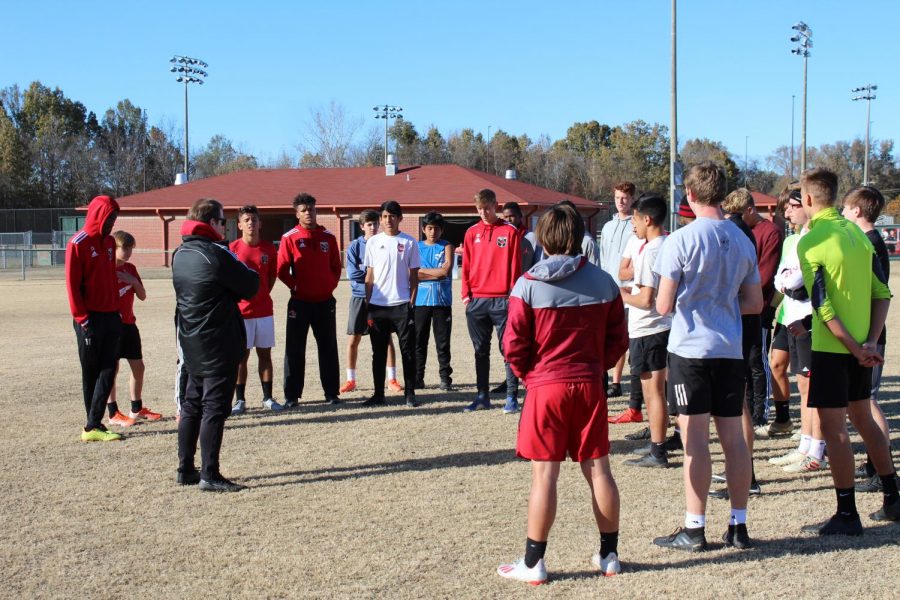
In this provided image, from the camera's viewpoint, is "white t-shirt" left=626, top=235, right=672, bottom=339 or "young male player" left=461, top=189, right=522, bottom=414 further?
"young male player" left=461, top=189, right=522, bottom=414

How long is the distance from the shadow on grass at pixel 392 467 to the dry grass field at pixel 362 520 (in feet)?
0.08

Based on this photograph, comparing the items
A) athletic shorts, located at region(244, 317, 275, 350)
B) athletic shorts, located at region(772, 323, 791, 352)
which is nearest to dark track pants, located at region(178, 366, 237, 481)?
athletic shorts, located at region(244, 317, 275, 350)

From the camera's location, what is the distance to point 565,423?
4.25m

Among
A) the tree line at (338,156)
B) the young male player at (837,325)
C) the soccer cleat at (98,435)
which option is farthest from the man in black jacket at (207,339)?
the tree line at (338,156)

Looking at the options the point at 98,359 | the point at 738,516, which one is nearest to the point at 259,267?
the point at 98,359

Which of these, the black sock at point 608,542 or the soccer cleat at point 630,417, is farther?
the soccer cleat at point 630,417

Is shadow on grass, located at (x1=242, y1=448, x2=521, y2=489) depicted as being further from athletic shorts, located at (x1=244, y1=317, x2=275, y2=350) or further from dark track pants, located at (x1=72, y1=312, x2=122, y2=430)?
athletic shorts, located at (x1=244, y1=317, x2=275, y2=350)

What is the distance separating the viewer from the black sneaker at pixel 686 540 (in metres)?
4.73

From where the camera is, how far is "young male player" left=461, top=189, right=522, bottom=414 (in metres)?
8.64

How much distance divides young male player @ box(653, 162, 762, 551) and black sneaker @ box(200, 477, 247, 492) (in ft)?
10.1

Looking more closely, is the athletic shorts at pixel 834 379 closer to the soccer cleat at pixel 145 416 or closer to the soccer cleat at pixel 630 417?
the soccer cleat at pixel 630 417

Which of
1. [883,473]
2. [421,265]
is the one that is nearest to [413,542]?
[883,473]

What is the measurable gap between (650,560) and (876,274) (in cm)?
217

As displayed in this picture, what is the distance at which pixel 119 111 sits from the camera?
81812 millimetres
